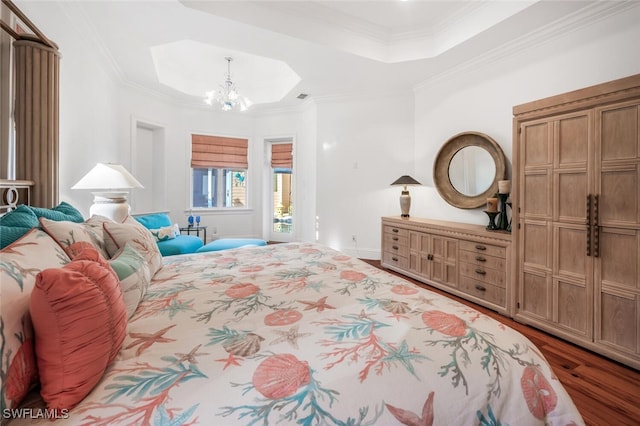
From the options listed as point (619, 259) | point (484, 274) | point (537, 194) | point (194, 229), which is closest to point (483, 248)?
point (484, 274)

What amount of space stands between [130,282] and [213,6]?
2581 millimetres

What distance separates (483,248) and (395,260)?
51.0 inches

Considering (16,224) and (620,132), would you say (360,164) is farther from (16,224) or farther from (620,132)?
(16,224)

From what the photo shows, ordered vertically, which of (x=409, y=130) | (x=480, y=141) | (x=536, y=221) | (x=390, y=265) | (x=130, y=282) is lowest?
(x=390, y=265)

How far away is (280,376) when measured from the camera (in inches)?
29.7

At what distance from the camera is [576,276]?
209 cm

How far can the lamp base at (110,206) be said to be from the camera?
2.71 meters

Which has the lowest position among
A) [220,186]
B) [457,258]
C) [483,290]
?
[483,290]

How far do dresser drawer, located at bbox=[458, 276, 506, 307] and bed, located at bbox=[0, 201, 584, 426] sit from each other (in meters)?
1.87

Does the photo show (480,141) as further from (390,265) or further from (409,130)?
(390,265)

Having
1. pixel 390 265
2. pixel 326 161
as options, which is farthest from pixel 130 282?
pixel 326 161

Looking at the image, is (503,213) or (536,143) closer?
(536,143)

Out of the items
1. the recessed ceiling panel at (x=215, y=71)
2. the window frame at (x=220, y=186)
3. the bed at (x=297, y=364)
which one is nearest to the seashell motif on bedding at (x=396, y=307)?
the bed at (x=297, y=364)

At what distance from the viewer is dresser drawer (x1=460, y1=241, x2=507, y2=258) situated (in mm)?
2643
